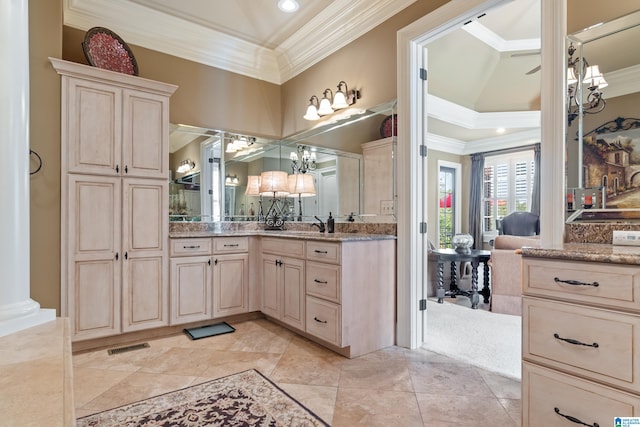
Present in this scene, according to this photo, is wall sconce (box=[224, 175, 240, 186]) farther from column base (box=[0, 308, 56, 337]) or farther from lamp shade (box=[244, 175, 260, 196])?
column base (box=[0, 308, 56, 337])

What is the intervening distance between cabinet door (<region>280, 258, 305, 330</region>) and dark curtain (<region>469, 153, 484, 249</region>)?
5103 mm

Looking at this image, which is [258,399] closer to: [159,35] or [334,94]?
[334,94]

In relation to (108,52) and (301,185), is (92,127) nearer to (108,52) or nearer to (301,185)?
(108,52)

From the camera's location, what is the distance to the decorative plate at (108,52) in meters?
2.84

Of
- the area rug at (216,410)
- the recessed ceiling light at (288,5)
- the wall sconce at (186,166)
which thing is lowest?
the area rug at (216,410)

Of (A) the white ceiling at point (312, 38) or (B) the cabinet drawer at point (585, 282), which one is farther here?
(A) the white ceiling at point (312, 38)

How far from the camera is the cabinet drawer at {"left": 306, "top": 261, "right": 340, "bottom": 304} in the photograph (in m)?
2.47

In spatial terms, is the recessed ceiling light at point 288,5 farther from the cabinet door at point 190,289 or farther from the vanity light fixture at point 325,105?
the cabinet door at point 190,289

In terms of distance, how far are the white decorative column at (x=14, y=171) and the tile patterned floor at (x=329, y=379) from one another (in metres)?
1.05

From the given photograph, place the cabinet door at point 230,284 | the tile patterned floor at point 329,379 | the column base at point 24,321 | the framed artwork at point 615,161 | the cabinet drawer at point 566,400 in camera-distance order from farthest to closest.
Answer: the cabinet door at point 230,284 → the tile patterned floor at point 329,379 → the framed artwork at point 615,161 → the cabinet drawer at point 566,400 → the column base at point 24,321

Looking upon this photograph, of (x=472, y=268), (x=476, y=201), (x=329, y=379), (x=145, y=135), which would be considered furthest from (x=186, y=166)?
(x=476, y=201)

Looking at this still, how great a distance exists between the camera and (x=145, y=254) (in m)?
2.90

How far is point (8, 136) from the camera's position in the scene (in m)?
1.14

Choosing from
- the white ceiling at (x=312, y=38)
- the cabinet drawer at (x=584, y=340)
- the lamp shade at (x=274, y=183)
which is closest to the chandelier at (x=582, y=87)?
the white ceiling at (x=312, y=38)
